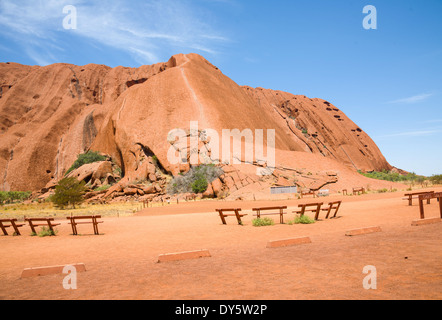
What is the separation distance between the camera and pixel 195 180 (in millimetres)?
35812

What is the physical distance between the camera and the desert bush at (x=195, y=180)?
3428 cm

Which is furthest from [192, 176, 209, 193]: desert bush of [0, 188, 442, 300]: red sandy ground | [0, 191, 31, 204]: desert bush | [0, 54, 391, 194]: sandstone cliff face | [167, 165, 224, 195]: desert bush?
[0, 191, 31, 204]: desert bush

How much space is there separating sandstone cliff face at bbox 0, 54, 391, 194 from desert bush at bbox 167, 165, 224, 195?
306 centimetres

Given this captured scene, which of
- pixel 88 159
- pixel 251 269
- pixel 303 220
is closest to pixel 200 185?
pixel 303 220

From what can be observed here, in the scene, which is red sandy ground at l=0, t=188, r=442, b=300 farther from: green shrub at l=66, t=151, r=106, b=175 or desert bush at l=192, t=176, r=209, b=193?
green shrub at l=66, t=151, r=106, b=175

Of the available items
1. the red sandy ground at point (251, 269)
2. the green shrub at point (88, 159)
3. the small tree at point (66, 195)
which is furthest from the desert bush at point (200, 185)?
the green shrub at point (88, 159)

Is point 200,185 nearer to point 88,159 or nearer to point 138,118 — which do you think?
point 138,118

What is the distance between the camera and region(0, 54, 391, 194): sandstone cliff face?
47.8 metres

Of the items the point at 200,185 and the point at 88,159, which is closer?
the point at 200,185

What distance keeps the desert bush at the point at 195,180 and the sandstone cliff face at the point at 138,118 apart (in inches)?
121

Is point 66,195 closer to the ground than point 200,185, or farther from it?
closer to the ground

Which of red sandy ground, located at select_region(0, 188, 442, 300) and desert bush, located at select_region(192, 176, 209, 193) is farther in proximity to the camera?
desert bush, located at select_region(192, 176, 209, 193)

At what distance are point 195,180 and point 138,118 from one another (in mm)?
20550
